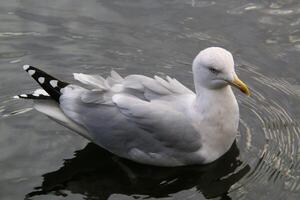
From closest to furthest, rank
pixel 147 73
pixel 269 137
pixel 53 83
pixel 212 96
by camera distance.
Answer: pixel 212 96 < pixel 53 83 < pixel 269 137 < pixel 147 73

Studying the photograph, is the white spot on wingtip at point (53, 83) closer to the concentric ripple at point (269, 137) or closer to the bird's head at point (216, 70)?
the bird's head at point (216, 70)

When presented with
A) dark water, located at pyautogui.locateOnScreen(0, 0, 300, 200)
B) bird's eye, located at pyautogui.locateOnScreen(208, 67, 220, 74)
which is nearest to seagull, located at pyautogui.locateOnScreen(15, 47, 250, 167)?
bird's eye, located at pyautogui.locateOnScreen(208, 67, 220, 74)

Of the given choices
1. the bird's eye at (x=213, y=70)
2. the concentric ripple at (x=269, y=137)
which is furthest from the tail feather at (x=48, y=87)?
the concentric ripple at (x=269, y=137)

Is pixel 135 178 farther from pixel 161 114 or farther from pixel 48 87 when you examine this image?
pixel 48 87

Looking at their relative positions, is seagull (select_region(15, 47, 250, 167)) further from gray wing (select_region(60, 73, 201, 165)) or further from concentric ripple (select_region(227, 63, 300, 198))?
concentric ripple (select_region(227, 63, 300, 198))

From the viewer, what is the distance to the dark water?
5.13 meters

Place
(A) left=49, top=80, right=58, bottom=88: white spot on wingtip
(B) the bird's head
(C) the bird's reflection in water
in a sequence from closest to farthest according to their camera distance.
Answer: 1. (B) the bird's head
2. (C) the bird's reflection in water
3. (A) left=49, top=80, right=58, bottom=88: white spot on wingtip

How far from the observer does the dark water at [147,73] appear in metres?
5.13

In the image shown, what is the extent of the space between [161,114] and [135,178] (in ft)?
1.79

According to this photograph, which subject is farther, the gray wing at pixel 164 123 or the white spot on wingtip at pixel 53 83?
the white spot on wingtip at pixel 53 83

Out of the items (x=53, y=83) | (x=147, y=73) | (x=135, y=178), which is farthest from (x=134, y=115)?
(x=147, y=73)

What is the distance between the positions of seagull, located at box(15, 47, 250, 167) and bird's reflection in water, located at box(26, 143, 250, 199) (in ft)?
0.27

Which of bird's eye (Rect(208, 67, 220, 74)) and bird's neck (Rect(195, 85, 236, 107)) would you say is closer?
bird's eye (Rect(208, 67, 220, 74))

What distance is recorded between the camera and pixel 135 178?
5242 mm
